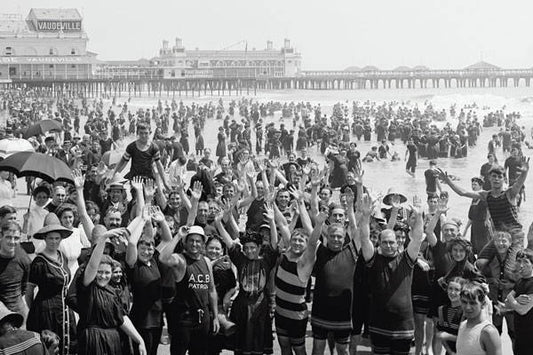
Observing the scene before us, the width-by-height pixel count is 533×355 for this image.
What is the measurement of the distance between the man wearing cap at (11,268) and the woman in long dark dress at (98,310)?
0.58m

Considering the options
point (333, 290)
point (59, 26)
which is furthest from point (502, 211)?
point (59, 26)

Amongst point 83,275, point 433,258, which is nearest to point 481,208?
point 433,258

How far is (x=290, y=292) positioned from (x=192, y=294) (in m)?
0.72

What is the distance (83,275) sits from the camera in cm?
492

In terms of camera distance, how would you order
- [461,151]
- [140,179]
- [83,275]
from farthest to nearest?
[461,151] → [140,179] → [83,275]

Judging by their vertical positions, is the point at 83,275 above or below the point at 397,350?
above

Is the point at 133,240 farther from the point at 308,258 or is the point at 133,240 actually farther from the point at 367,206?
the point at 367,206

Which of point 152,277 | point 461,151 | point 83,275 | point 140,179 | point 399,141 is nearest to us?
point 83,275

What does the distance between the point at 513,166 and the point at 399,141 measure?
18.4m

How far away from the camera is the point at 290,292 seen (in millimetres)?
5660

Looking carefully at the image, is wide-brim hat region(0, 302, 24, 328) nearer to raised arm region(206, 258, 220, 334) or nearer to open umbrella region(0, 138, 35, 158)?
raised arm region(206, 258, 220, 334)

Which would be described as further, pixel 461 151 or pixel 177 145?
pixel 461 151

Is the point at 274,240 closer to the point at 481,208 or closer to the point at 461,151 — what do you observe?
the point at 481,208

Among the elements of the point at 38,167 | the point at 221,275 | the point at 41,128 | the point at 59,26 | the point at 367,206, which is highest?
the point at 59,26
